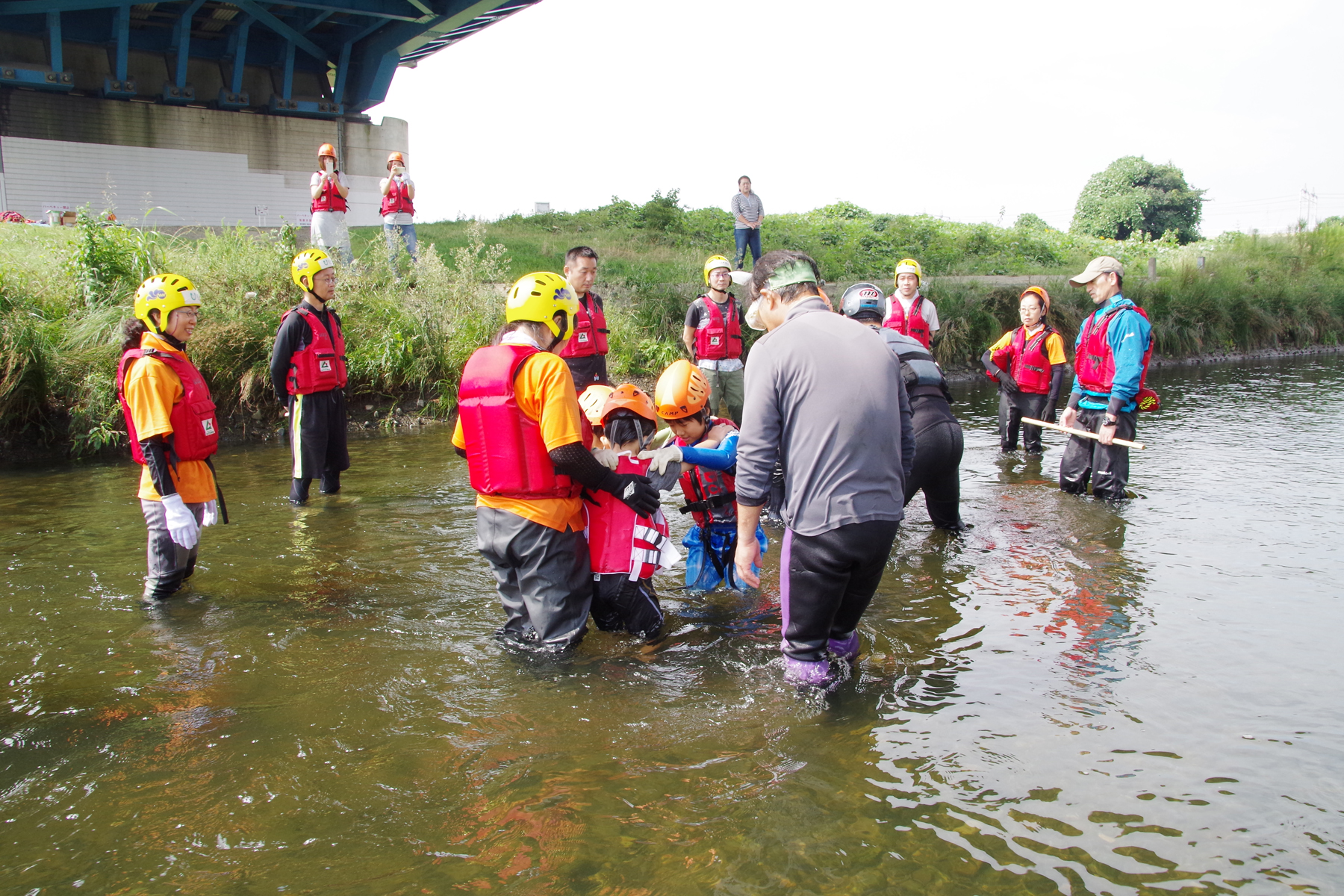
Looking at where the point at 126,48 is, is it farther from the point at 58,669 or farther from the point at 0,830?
the point at 0,830

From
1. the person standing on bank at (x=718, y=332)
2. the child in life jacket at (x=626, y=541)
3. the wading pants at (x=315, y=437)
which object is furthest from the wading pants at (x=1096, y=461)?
the wading pants at (x=315, y=437)

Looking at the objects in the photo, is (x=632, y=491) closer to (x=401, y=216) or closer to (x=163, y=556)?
(x=163, y=556)

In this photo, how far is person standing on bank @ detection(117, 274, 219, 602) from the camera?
189 inches

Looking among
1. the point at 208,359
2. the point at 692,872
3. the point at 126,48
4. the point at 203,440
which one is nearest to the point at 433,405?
the point at 208,359

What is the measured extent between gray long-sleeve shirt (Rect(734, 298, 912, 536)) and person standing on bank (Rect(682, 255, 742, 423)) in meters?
5.15

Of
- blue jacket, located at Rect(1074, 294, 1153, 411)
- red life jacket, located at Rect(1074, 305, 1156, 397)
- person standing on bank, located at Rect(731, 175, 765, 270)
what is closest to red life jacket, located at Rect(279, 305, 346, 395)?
red life jacket, located at Rect(1074, 305, 1156, 397)

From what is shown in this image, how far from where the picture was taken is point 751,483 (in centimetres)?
356

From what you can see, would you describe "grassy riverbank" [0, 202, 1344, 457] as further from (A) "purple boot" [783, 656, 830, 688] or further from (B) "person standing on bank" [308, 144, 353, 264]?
(A) "purple boot" [783, 656, 830, 688]

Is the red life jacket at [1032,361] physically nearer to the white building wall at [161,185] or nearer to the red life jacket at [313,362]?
the red life jacket at [313,362]

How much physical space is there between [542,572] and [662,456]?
86 cm

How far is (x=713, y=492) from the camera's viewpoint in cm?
482

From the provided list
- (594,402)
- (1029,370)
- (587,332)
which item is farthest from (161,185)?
(594,402)

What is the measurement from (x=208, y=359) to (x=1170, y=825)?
10937 mm

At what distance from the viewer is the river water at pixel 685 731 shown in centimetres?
281
